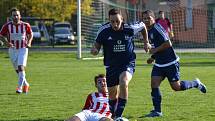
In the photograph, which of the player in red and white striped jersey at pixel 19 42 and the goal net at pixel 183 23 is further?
the goal net at pixel 183 23

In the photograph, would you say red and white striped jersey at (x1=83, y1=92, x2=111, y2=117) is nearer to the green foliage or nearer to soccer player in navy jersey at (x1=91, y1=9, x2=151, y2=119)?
soccer player in navy jersey at (x1=91, y1=9, x2=151, y2=119)

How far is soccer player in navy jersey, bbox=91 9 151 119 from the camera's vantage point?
10.1 metres

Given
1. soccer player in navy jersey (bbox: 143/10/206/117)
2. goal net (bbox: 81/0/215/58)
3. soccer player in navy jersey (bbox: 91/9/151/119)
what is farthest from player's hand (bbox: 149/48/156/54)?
goal net (bbox: 81/0/215/58)

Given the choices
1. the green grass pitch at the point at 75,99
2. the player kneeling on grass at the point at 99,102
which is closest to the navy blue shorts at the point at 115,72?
the green grass pitch at the point at 75,99

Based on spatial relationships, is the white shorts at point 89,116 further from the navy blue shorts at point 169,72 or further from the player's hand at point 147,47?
the navy blue shorts at point 169,72

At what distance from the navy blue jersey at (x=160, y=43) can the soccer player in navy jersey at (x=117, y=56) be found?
59 centimetres

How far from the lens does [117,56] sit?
10.2m

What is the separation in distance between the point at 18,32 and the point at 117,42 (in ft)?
19.0

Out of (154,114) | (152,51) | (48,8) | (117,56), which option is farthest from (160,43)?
(48,8)

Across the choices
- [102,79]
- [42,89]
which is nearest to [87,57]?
[42,89]

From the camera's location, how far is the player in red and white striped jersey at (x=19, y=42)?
49.4 ft

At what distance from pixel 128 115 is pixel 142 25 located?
1717 mm

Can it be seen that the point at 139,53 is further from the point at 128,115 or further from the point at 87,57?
the point at 128,115

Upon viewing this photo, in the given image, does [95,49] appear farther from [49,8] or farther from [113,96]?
[49,8]
